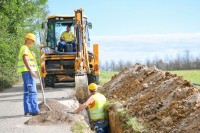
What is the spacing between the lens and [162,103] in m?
9.84

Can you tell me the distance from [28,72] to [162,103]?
3490mm

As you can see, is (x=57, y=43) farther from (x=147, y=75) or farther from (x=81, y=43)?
(x=147, y=75)

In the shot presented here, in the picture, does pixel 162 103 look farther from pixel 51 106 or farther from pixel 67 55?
pixel 67 55

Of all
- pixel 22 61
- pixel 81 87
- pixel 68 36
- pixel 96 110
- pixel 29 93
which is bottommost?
pixel 96 110

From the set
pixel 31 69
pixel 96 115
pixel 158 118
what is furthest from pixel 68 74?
pixel 158 118

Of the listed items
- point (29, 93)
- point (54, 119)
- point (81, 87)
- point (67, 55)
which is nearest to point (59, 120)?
point (54, 119)

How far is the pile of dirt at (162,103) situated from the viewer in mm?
8324

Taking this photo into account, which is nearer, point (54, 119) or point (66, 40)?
point (54, 119)

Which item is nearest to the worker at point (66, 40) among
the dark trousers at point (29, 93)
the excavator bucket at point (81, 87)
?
the excavator bucket at point (81, 87)

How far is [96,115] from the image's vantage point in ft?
39.0

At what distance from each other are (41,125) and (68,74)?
32.5ft

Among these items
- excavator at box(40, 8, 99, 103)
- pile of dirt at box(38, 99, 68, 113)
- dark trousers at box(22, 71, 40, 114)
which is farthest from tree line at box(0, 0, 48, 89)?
dark trousers at box(22, 71, 40, 114)

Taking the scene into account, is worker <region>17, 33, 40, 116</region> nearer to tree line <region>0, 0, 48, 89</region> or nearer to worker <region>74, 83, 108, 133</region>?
worker <region>74, 83, 108, 133</region>

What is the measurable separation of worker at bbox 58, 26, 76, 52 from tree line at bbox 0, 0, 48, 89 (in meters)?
4.67
